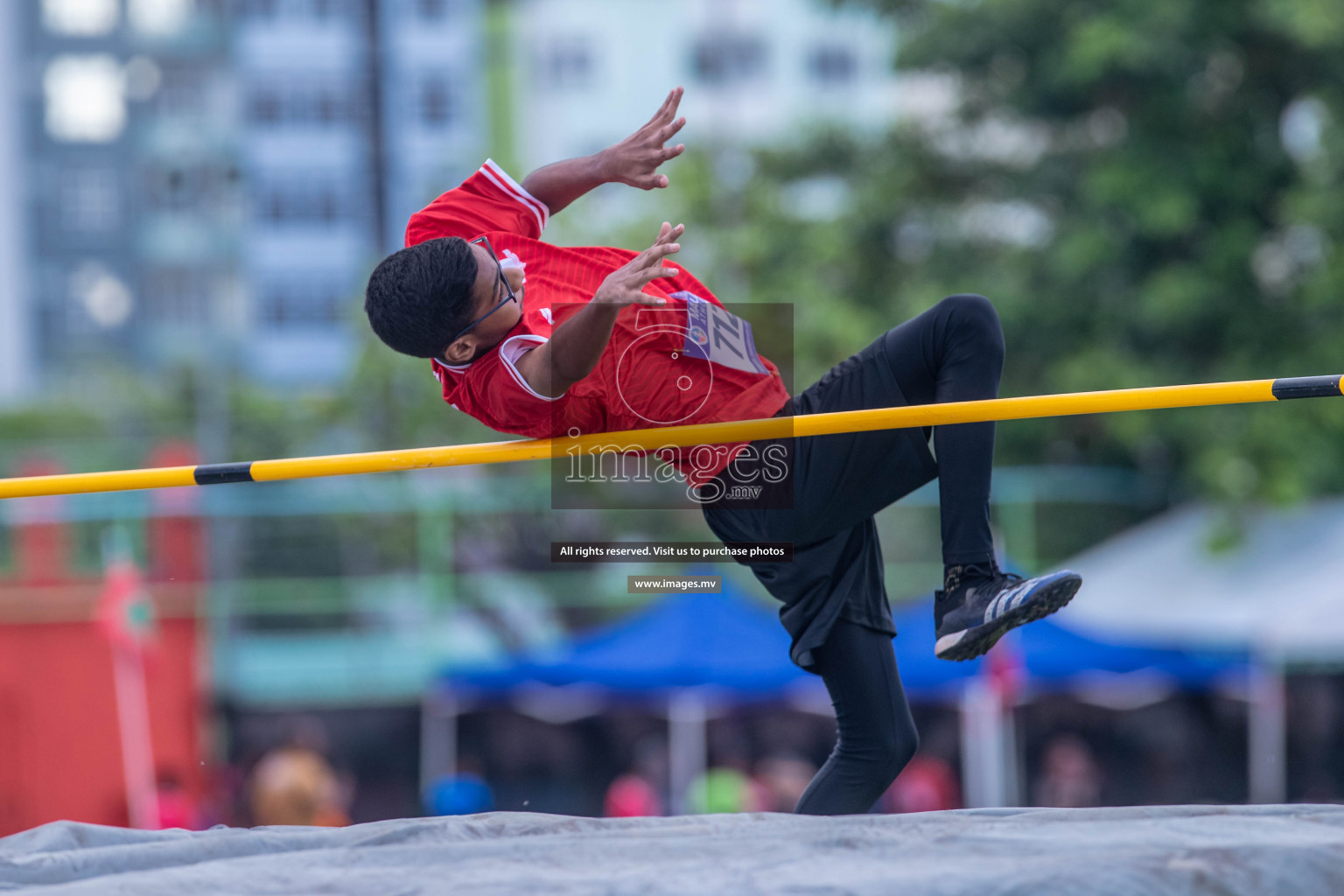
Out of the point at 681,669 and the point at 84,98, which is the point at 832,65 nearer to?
the point at 84,98

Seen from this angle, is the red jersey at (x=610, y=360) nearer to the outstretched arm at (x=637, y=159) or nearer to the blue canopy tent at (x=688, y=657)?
the outstretched arm at (x=637, y=159)

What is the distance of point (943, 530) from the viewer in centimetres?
288

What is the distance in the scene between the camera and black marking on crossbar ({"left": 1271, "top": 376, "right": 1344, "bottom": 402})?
9.06 ft

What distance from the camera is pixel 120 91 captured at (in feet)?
105

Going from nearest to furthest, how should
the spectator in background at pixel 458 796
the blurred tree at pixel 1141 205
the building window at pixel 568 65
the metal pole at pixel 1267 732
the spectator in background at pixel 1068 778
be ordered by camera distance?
the spectator in background at pixel 458 796 → the spectator in background at pixel 1068 778 → the metal pole at pixel 1267 732 → the blurred tree at pixel 1141 205 → the building window at pixel 568 65

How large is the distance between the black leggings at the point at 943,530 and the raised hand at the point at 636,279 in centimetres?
65

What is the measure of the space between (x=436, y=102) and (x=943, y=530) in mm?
28901

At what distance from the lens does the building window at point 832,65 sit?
32.1 meters

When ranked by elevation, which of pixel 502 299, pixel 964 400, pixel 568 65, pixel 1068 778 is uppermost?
pixel 568 65

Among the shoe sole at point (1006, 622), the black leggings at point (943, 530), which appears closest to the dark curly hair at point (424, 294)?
the black leggings at point (943, 530)

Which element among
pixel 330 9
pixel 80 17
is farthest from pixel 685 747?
pixel 80 17

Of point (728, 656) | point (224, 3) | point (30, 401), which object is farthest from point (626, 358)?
point (224, 3)

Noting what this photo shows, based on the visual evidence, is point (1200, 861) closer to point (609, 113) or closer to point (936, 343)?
point (936, 343)

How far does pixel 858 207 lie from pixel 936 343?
28.6ft
